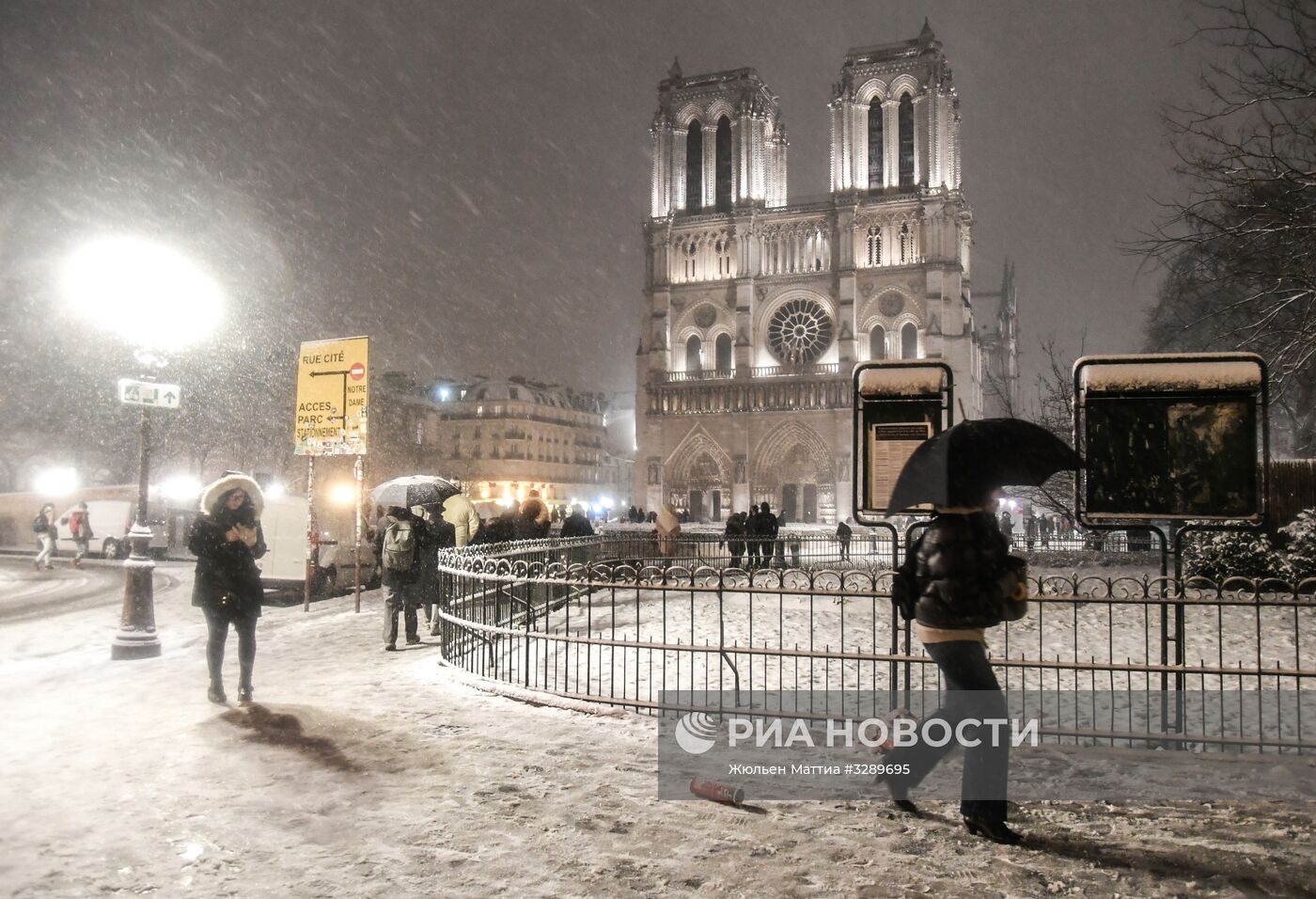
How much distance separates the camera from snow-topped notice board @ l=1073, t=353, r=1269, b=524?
575 centimetres

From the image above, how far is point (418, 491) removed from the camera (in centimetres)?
1177

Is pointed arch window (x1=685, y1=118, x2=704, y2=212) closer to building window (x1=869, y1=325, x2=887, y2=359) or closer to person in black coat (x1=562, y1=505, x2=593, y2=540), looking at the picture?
building window (x1=869, y1=325, x2=887, y2=359)

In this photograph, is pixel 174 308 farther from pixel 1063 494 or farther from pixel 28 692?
pixel 1063 494

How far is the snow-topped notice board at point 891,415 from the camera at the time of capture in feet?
21.3

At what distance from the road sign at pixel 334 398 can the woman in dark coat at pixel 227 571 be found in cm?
550

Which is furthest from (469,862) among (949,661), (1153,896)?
(1153,896)

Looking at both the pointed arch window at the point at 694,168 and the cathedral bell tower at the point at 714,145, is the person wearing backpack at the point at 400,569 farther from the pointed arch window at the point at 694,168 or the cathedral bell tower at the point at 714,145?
the pointed arch window at the point at 694,168

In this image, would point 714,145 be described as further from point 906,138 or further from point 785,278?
point 906,138

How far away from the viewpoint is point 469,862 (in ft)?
12.2

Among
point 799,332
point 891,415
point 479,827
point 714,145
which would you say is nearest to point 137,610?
point 479,827

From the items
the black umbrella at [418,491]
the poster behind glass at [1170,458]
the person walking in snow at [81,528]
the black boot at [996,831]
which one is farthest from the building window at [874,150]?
the black boot at [996,831]

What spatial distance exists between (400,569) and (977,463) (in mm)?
6709

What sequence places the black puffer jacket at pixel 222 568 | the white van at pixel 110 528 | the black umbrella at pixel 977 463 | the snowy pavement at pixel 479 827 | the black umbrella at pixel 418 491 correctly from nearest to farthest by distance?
the snowy pavement at pixel 479 827
the black umbrella at pixel 977 463
the black puffer jacket at pixel 222 568
the black umbrella at pixel 418 491
the white van at pixel 110 528

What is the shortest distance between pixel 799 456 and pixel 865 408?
4648cm
